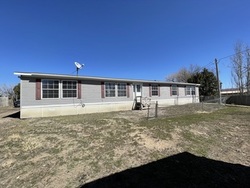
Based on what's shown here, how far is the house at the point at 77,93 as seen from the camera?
10.8m

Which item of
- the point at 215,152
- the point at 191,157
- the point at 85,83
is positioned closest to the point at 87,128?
the point at 191,157

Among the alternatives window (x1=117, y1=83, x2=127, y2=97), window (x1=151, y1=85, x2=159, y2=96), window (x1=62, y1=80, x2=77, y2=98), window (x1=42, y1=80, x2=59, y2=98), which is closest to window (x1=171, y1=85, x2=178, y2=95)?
window (x1=151, y1=85, x2=159, y2=96)

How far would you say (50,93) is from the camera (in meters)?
11.5

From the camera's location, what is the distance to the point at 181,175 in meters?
3.99

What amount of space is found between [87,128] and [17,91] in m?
37.9

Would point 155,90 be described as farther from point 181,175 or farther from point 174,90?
point 181,175

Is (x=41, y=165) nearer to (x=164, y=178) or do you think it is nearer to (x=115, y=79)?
(x=164, y=178)

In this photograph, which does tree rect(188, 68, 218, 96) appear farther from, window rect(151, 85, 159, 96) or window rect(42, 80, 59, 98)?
window rect(42, 80, 59, 98)

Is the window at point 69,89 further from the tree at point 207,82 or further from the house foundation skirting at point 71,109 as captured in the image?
the tree at point 207,82

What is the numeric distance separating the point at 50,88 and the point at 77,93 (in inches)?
75.8

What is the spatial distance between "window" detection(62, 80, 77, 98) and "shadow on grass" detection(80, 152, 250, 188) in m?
9.32

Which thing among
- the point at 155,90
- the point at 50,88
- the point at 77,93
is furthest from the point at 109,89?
the point at 155,90

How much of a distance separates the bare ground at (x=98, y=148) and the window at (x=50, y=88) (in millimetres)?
3996

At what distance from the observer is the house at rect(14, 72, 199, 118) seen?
10.8m
